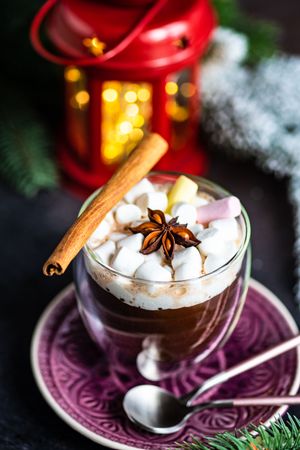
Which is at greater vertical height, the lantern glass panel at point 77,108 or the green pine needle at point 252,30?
the green pine needle at point 252,30

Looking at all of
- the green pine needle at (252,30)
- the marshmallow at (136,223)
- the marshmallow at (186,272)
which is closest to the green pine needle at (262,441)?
the marshmallow at (186,272)

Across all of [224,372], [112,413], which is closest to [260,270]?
[224,372]

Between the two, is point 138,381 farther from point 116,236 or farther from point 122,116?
point 122,116

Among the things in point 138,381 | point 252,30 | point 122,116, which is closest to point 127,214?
point 138,381

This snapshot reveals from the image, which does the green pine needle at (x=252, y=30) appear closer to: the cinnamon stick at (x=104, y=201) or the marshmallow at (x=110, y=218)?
the cinnamon stick at (x=104, y=201)

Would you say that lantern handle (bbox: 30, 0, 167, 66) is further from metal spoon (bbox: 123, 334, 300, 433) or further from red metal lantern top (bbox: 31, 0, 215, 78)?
metal spoon (bbox: 123, 334, 300, 433)

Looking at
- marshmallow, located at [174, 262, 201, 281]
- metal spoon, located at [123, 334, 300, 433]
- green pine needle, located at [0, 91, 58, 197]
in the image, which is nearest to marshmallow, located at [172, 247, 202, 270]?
marshmallow, located at [174, 262, 201, 281]

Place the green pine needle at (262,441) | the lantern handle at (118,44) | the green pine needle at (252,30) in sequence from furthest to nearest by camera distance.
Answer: the green pine needle at (252,30), the lantern handle at (118,44), the green pine needle at (262,441)
